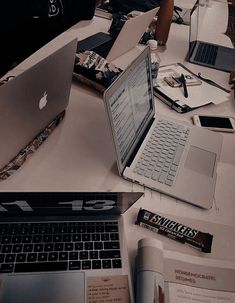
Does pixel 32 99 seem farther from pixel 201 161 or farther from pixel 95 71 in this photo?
pixel 201 161

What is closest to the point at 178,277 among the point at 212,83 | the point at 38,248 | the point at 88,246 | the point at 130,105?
the point at 88,246

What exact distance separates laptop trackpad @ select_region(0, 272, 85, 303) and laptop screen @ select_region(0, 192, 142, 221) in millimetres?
145

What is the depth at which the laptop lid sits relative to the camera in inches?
48.3

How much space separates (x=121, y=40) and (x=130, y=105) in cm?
59

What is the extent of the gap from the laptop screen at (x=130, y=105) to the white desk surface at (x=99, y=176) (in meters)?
0.09

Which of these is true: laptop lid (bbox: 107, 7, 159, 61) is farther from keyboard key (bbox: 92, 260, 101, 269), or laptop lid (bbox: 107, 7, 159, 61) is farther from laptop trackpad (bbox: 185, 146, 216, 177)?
keyboard key (bbox: 92, 260, 101, 269)

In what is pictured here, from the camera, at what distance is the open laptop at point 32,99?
2.21ft

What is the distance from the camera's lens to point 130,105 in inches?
33.5

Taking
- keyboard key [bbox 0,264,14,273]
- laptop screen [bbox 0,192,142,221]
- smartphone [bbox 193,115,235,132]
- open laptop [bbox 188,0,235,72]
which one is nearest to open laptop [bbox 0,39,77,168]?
laptop screen [bbox 0,192,142,221]

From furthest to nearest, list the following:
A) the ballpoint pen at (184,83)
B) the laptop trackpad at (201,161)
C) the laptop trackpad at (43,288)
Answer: the ballpoint pen at (184,83) → the laptop trackpad at (201,161) → the laptop trackpad at (43,288)

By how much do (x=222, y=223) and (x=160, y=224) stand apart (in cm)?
18

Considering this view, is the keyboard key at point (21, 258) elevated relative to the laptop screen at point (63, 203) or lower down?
lower down

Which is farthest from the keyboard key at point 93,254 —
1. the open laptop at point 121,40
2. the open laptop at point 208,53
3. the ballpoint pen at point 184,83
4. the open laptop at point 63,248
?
the open laptop at point 208,53

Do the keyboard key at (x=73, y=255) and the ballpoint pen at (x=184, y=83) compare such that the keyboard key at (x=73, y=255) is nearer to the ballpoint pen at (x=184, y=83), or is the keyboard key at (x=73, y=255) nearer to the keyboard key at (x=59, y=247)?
the keyboard key at (x=59, y=247)
